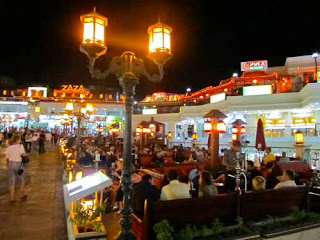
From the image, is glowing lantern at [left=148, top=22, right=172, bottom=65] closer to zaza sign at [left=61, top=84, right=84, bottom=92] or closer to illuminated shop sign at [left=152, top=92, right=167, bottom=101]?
illuminated shop sign at [left=152, top=92, right=167, bottom=101]

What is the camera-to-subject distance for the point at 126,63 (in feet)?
13.5

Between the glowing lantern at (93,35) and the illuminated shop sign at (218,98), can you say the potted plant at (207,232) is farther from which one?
the illuminated shop sign at (218,98)

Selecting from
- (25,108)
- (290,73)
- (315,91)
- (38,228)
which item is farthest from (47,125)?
(38,228)

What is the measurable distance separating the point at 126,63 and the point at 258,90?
18.9 m

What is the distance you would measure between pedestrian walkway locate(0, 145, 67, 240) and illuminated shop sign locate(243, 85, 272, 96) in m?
16.3

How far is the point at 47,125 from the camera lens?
52250mm

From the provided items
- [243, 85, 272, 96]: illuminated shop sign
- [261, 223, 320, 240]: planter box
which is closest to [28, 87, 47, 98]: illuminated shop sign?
[243, 85, 272, 96]: illuminated shop sign

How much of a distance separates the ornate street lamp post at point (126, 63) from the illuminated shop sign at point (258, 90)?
1827cm

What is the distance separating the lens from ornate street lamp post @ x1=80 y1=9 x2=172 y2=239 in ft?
13.0

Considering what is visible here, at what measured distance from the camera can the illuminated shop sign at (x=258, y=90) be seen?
20922 millimetres

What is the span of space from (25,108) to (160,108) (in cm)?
2808

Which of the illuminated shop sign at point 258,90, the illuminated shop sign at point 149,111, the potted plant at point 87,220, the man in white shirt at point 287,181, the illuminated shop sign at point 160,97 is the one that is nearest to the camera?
the potted plant at point 87,220

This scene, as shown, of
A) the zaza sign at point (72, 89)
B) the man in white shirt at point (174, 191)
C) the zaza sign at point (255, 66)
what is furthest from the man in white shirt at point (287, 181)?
the zaza sign at point (72, 89)

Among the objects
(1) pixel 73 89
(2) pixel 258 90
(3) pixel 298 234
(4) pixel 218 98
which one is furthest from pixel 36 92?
(3) pixel 298 234
